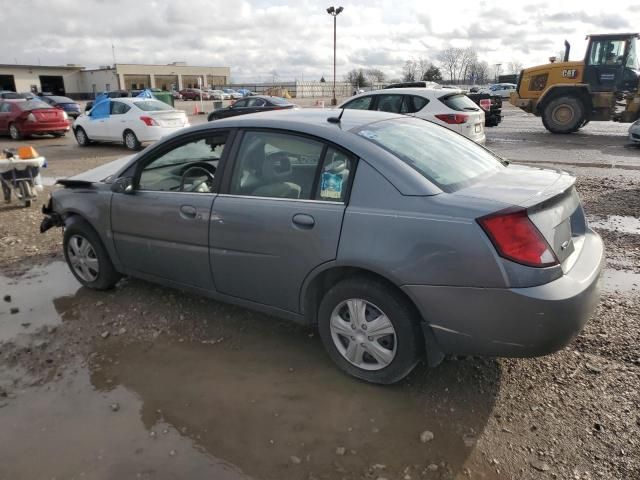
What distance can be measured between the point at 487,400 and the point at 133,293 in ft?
10.4

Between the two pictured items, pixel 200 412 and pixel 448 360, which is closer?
pixel 200 412

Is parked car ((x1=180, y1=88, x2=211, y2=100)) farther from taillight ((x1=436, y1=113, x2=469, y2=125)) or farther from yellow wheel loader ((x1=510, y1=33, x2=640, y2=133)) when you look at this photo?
taillight ((x1=436, y1=113, x2=469, y2=125))

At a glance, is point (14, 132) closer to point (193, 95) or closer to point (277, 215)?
point (277, 215)

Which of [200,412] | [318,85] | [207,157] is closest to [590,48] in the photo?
[207,157]

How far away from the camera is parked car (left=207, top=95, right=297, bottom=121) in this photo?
19.0 metres

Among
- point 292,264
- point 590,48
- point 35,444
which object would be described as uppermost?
point 590,48

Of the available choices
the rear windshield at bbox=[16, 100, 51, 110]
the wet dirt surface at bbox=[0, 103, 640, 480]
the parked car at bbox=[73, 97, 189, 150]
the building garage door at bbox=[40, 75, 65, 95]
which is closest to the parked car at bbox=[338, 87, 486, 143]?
the parked car at bbox=[73, 97, 189, 150]

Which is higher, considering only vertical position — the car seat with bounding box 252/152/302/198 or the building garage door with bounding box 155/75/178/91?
the car seat with bounding box 252/152/302/198

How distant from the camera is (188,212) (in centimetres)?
362

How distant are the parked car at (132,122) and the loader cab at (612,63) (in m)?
13.0

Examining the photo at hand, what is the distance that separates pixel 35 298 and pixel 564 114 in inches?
664

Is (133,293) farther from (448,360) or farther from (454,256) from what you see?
(454,256)

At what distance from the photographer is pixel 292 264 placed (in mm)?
3143

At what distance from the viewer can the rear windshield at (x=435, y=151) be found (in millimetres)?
3006
